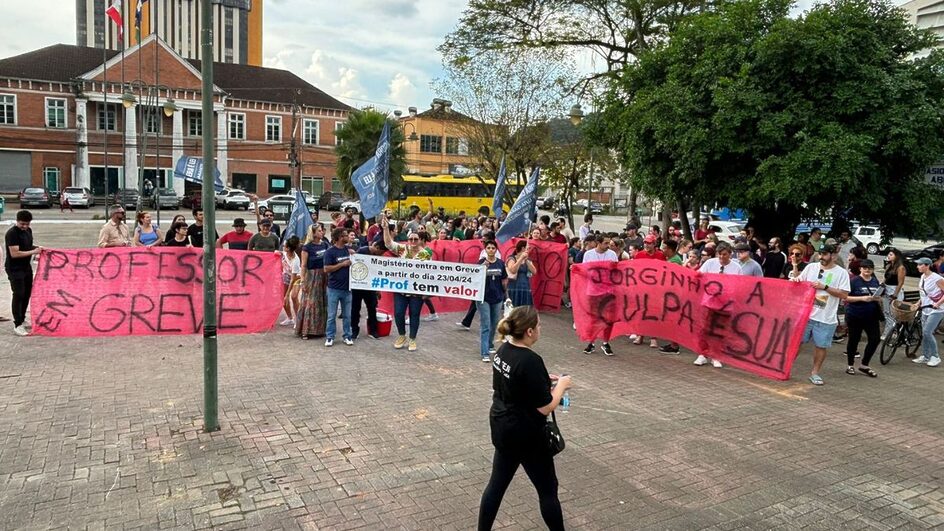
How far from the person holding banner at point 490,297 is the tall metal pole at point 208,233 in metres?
4.07

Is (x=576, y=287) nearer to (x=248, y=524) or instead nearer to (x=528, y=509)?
(x=528, y=509)

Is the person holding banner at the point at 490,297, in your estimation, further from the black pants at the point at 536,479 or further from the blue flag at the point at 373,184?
the black pants at the point at 536,479

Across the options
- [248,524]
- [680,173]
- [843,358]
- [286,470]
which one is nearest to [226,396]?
[286,470]

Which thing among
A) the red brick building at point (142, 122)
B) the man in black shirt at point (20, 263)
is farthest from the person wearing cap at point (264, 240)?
the red brick building at point (142, 122)

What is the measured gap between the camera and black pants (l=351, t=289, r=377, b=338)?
10484 millimetres

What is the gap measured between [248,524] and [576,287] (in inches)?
275

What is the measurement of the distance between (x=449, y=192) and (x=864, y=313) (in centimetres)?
4012

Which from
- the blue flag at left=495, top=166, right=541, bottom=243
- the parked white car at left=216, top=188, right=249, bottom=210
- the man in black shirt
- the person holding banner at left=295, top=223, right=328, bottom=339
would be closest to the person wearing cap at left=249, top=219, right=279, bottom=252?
the person holding banner at left=295, top=223, right=328, bottom=339

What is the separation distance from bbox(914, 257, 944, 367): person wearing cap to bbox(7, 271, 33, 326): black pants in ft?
43.1

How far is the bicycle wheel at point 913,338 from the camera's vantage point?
34.7ft

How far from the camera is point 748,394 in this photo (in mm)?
8375

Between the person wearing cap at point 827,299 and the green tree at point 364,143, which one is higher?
the green tree at point 364,143

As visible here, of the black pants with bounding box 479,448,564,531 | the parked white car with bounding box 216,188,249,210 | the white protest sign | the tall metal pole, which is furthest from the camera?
the parked white car with bounding box 216,188,249,210

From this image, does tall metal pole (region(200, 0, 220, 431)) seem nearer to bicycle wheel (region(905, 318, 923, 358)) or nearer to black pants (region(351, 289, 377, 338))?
black pants (region(351, 289, 377, 338))
